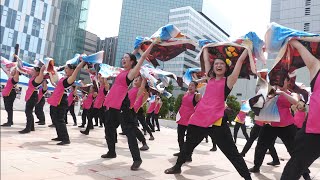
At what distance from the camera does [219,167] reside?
5762 millimetres

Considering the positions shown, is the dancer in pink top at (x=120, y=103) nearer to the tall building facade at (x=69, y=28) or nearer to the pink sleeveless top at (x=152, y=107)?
the pink sleeveless top at (x=152, y=107)

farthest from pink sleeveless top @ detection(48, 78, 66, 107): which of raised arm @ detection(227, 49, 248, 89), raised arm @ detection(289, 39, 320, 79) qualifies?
raised arm @ detection(289, 39, 320, 79)

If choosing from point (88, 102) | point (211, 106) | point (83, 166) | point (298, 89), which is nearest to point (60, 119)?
point (83, 166)

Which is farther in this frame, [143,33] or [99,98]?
[143,33]

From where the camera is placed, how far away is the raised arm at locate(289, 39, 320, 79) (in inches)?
122

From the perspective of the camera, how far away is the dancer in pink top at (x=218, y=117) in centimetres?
399

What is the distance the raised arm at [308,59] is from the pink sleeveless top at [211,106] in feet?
3.73

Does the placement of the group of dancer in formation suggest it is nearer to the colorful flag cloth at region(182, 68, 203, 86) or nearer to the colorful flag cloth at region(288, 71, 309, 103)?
the colorful flag cloth at region(288, 71, 309, 103)

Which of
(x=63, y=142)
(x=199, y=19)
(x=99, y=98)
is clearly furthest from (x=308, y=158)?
(x=199, y=19)

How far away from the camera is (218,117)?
13.3ft

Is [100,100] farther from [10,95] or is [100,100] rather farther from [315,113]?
[315,113]

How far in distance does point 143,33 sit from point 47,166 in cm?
11403

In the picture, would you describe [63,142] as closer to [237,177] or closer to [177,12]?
[237,177]

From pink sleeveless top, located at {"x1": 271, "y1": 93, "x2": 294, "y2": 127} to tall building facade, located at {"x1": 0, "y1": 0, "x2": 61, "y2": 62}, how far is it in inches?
1800
